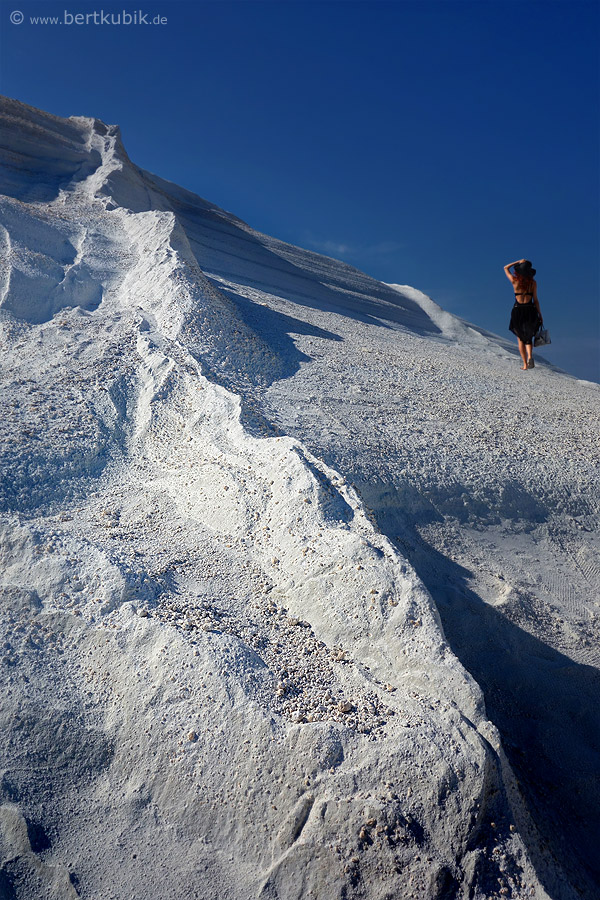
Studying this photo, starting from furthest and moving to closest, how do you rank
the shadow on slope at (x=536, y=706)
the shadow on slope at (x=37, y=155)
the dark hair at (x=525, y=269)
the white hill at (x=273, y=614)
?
1. the shadow on slope at (x=37, y=155)
2. the dark hair at (x=525, y=269)
3. the shadow on slope at (x=536, y=706)
4. the white hill at (x=273, y=614)

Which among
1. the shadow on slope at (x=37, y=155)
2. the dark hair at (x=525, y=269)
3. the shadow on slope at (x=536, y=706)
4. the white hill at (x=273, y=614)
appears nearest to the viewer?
the white hill at (x=273, y=614)

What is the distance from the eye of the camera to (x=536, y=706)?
411 cm

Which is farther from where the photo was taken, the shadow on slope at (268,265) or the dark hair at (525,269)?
the shadow on slope at (268,265)

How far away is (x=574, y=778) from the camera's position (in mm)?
3684

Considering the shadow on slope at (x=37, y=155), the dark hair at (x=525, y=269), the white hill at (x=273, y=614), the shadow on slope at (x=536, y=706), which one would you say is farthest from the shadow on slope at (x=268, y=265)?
the shadow on slope at (x=536, y=706)

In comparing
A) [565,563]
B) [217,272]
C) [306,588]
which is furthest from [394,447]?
[217,272]

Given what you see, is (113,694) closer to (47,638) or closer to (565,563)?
(47,638)

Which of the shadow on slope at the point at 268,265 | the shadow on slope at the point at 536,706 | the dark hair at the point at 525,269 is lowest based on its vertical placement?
the shadow on slope at the point at 536,706

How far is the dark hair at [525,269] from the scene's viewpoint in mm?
6382

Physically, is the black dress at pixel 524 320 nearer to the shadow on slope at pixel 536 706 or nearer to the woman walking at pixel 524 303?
the woman walking at pixel 524 303

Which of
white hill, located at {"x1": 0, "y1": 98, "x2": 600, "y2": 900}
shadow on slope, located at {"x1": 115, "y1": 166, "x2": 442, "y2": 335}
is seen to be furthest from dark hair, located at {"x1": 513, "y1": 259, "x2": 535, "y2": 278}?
shadow on slope, located at {"x1": 115, "y1": 166, "x2": 442, "y2": 335}

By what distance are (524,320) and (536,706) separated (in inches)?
163

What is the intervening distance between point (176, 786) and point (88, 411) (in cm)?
331

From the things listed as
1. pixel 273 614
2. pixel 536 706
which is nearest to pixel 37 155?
pixel 273 614
